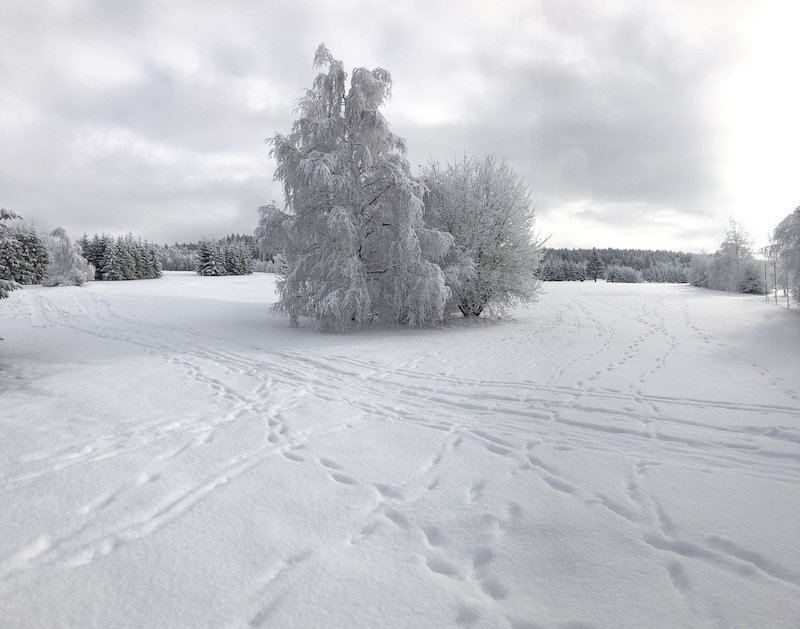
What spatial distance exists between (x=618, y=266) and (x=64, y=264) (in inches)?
3944

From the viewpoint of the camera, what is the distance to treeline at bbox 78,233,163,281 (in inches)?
1876

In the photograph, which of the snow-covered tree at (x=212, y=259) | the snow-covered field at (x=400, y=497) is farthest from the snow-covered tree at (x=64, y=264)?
the snow-covered field at (x=400, y=497)

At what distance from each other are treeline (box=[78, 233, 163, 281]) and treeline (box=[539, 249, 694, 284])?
52.8 metres

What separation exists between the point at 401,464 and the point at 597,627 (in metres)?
2.04

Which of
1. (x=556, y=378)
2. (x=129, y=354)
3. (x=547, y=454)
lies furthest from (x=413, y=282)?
(x=547, y=454)

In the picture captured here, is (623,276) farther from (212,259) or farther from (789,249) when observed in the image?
(212,259)

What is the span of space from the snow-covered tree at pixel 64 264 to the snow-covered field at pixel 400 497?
3884cm

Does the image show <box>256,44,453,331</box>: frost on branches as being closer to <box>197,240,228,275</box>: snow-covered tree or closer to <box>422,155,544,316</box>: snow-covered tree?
<box>422,155,544,316</box>: snow-covered tree

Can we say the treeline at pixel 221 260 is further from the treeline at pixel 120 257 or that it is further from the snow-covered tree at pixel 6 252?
the snow-covered tree at pixel 6 252

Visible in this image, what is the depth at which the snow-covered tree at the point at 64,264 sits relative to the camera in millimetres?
37781

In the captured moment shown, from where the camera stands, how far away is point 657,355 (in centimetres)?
835

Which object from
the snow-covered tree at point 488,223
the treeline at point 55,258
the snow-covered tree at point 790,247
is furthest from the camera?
the treeline at point 55,258

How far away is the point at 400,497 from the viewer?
10.8 feet

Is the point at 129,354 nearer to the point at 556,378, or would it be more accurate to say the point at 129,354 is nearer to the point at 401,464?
the point at 401,464
